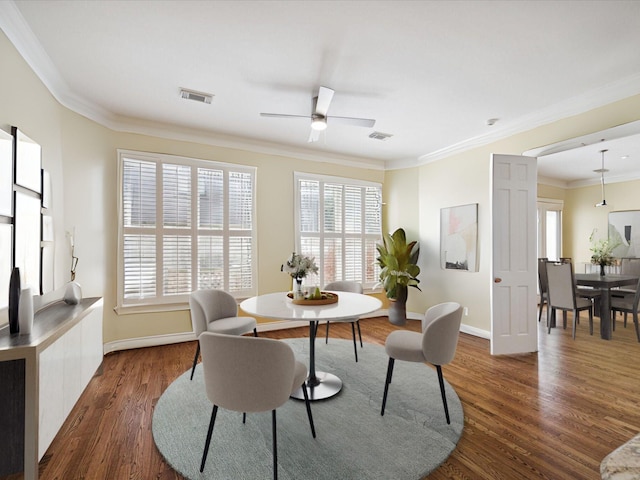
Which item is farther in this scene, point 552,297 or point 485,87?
point 552,297

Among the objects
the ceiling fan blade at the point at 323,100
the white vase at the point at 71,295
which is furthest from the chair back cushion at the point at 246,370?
the ceiling fan blade at the point at 323,100

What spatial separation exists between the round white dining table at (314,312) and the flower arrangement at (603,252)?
418 centimetres

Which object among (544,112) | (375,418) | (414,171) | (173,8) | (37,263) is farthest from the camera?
(414,171)

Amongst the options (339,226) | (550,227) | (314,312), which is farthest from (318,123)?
(550,227)

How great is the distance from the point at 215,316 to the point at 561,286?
4797mm

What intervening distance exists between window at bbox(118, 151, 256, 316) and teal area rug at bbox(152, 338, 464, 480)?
1.59 meters

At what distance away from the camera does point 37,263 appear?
2.58 meters

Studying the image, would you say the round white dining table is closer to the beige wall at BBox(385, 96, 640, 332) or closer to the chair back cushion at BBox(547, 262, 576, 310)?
the beige wall at BBox(385, 96, 640, 332)

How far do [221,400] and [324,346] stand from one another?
7.88ft

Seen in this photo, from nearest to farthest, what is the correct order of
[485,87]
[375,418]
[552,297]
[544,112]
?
1. [375,418]
2. [485,87]
3. [544,112]
4. [552,297]

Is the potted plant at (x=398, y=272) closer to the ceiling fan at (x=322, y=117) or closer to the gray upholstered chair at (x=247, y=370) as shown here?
the ceiling fan at (x=322, y=117)

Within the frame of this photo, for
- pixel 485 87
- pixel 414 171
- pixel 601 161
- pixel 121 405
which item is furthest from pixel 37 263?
pixel 601 161

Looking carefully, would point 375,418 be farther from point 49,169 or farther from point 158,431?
point 49,169

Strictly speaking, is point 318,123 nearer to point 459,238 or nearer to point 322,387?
point 322,387
